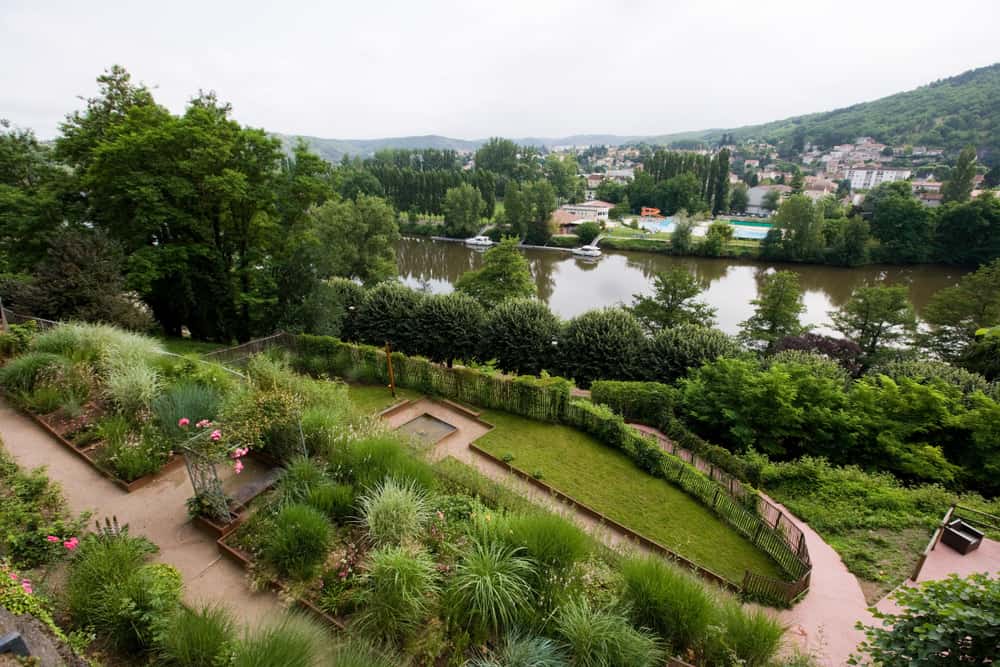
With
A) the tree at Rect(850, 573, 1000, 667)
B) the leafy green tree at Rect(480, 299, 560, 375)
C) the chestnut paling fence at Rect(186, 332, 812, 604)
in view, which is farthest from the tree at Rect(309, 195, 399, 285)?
the tree at Rect(850, 573, 1000, 667)

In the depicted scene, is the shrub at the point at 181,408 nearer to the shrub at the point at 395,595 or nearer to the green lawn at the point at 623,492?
the shrub at the point at 395,595

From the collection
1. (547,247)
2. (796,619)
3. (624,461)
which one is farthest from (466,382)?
(547,247)

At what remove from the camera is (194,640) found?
3611mm

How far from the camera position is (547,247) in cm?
5388

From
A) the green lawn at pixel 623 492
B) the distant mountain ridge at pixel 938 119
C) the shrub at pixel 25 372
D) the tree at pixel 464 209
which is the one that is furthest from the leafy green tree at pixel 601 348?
the distant mountain ridge at pixel 938 119

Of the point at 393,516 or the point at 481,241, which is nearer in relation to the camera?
the point at 393,516

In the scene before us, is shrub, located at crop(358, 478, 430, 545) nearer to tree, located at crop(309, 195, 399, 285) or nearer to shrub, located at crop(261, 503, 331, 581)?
shrub, located at crop(261, 503, 331, 581)

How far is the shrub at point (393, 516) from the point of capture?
516 centimetres

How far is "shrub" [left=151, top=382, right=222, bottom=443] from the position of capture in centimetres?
654

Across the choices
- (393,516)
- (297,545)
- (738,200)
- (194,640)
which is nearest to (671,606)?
(393,516)

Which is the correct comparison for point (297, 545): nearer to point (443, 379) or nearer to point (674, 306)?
point (443, 379)

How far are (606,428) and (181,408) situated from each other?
29.0 ft

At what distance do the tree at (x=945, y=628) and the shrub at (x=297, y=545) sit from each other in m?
5.10

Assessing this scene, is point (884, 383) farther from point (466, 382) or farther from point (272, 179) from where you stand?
point (272, 179)
